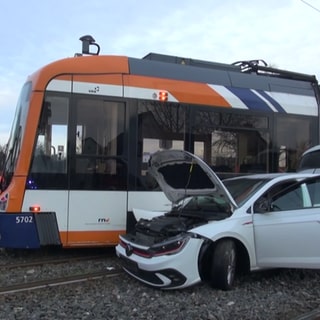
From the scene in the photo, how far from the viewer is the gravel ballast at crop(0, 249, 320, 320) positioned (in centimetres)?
544

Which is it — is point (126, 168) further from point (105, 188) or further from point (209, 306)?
point (209, 306)

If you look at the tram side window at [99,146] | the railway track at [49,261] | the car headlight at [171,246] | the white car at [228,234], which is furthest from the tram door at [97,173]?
the car headlight at [171,246]

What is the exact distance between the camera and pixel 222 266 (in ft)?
20.8

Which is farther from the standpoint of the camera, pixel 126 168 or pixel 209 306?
pixel 126 168

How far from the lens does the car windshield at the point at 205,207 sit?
6719 millimetres

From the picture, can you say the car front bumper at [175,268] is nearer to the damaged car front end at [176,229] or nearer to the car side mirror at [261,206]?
the damaged car front end at [176,229]

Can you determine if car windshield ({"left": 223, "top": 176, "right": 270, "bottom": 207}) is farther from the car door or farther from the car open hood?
the car open hood

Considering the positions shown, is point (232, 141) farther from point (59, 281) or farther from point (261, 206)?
point (59, 281)

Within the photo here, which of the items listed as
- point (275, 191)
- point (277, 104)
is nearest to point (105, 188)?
point (275, 191)

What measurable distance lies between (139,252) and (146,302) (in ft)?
2.53

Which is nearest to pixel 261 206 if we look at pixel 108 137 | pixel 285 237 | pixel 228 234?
pixel 285 237

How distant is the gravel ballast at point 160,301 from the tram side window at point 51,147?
2.05 meters

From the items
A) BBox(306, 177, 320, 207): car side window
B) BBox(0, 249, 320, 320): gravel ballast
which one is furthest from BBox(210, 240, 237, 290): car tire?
BBox(306, 177, 320, 207): car side window

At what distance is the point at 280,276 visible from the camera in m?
7.36
